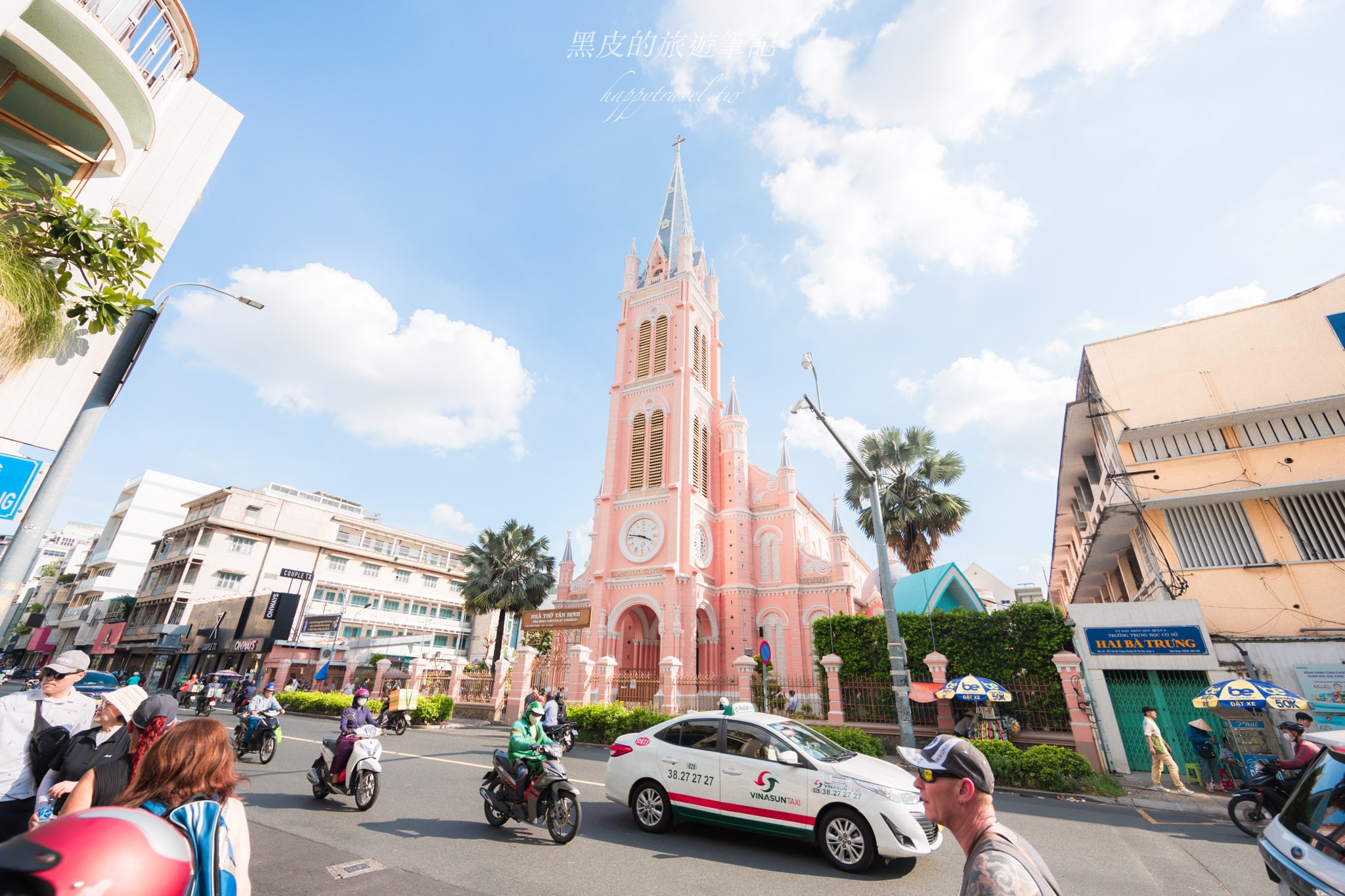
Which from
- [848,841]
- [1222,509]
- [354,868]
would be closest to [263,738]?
[354,868]

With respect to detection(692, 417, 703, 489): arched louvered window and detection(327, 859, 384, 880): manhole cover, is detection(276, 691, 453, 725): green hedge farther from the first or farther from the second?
detection(692, 417, 703, 489): arched louvered window

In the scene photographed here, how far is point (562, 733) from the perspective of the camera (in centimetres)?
1305

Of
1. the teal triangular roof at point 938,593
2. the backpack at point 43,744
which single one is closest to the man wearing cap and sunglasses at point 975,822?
the backpack at point 43,744

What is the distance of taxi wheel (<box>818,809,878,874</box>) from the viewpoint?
5.86 m

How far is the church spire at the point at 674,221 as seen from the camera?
122 ft

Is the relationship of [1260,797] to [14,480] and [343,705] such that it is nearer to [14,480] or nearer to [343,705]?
[14,480]

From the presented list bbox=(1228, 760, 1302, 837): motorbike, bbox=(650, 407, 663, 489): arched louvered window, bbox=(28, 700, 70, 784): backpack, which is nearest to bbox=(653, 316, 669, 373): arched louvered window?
bbox=(650, 407, 663, 489): arched louvered window

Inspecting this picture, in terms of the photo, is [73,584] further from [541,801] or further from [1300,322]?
[1300,322]

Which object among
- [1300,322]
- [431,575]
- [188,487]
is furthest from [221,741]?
[188,487]

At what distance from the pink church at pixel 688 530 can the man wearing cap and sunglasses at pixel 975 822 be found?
23.4m

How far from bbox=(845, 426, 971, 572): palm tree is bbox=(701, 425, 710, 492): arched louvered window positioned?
9308 mm

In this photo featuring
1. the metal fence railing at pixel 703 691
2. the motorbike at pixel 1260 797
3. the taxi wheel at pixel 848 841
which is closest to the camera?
the taxi wheel at pixel 848 841

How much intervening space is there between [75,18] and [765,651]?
1562cm

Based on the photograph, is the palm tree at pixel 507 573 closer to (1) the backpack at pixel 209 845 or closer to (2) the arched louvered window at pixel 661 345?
(2) the arched louvered window at pixel 661 345
